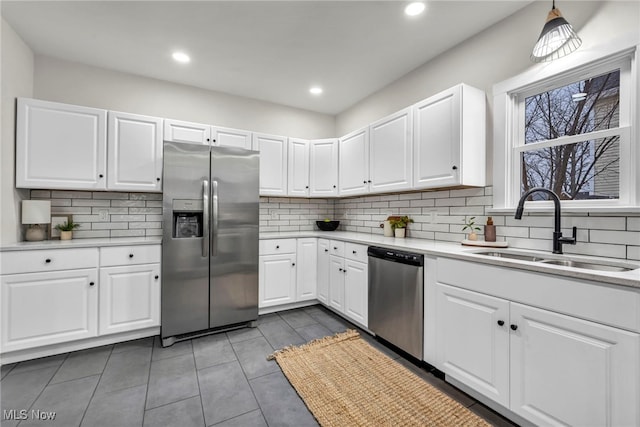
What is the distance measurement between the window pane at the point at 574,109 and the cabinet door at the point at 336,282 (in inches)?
78.4

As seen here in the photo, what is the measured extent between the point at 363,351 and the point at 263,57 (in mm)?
2890

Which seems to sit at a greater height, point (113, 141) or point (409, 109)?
point (409, 109)

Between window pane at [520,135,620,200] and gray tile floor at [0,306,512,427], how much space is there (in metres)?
1.52

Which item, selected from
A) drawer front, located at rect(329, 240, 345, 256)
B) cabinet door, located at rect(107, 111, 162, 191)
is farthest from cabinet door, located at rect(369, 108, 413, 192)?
cabinet door, located at rect(107, 111, 162, 191)

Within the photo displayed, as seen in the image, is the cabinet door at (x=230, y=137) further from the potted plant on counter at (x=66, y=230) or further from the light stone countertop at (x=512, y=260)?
the potted plant on counter at (x=66, y=230)

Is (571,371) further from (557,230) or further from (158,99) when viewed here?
(158,99)

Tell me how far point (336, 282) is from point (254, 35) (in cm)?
250

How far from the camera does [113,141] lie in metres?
2.64

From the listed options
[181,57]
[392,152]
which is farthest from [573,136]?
[181,57]

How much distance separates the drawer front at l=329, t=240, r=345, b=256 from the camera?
294 cm

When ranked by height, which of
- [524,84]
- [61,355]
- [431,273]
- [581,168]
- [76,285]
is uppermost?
[524,84]

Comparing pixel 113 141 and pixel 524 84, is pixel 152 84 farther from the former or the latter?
pixel 524 84

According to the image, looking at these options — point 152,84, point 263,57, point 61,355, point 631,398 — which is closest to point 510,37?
point 263,57

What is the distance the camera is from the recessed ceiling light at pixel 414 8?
200 centimetres
